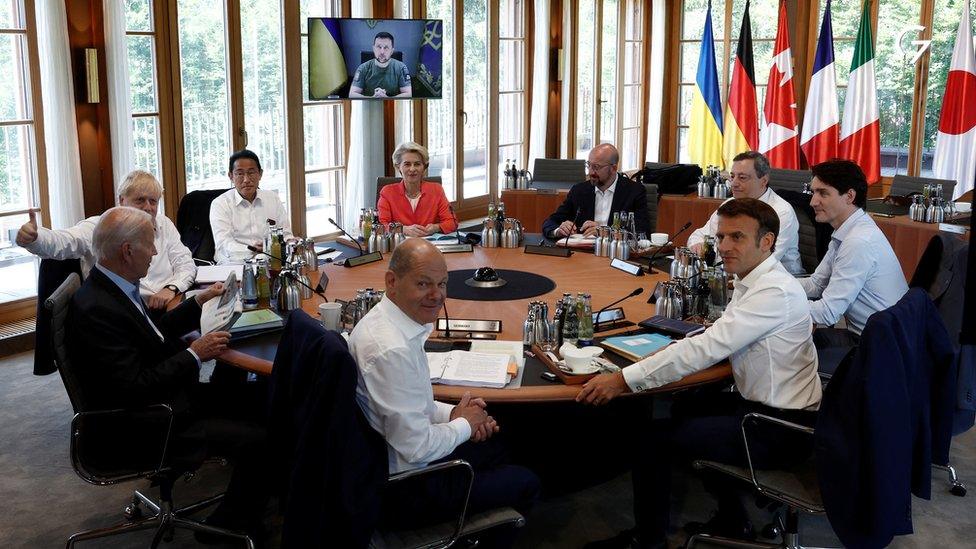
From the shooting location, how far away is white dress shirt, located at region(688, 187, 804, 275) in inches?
203

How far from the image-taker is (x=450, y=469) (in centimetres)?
276

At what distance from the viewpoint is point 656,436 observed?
334 centimetres

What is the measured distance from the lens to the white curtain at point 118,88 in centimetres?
588

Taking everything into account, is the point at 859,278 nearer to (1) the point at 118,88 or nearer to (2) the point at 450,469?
(2) the point at 450,469

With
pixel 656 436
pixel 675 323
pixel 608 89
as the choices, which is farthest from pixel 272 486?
pixel 608 89

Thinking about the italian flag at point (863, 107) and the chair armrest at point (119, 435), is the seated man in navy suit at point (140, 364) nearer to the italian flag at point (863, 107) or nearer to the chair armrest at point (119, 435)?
the chair armrest at point (119, 435)

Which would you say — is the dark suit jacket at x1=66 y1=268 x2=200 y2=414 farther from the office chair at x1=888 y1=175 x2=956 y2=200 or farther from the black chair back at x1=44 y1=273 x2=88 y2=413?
the office chair at x1=888 y1=175 x2=956 y2=200

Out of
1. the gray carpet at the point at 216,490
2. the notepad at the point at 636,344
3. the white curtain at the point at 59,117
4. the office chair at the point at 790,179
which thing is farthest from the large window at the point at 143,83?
the office chair at the point at 790,179

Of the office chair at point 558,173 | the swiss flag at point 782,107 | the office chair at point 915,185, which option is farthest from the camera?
the swiss flag at point 782,107

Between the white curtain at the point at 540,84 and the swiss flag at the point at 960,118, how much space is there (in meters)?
3.55

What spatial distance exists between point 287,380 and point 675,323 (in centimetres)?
159

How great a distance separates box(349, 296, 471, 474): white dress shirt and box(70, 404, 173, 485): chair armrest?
2.62ft

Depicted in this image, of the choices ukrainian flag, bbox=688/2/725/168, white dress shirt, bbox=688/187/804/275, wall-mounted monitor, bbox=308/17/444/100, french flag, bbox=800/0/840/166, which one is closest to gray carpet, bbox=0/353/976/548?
white dress shirt, bbox=688/187/804/275

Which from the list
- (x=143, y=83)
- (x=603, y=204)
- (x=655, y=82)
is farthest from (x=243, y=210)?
(x=655, y=82)
